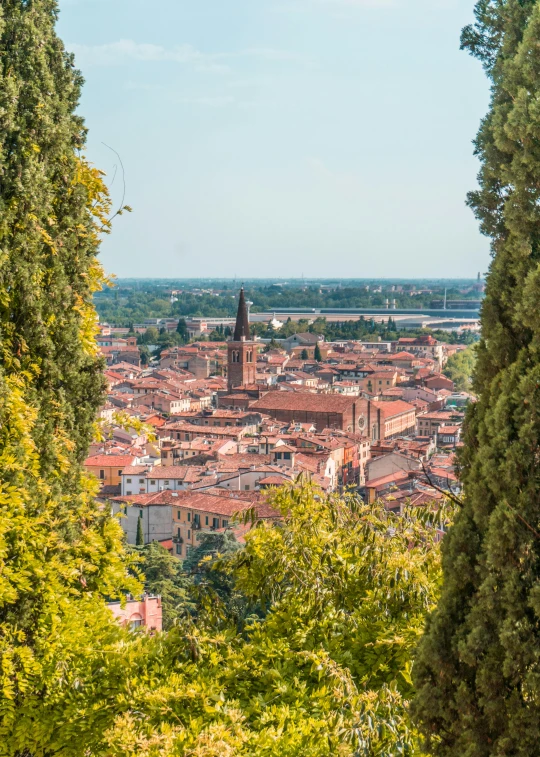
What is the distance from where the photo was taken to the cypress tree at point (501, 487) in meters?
2.72

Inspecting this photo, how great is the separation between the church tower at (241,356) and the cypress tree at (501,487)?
153 feet

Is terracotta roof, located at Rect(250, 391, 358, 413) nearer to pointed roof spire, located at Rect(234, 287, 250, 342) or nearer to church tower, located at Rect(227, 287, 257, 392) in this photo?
church tower, located at Rect(227, 287, 257, 392)

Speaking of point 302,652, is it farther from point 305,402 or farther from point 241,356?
point 241,356

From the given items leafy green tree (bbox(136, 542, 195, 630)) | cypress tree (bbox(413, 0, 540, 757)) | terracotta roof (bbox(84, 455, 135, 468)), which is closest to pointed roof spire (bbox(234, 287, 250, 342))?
terracotta roof (bbox(84, 455, 135, 468))

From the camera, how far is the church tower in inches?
1976

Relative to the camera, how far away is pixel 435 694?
2965mm

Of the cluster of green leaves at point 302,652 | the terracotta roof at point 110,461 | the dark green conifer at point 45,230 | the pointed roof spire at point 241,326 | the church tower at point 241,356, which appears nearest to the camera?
the cluster of green leaves at point 302,652

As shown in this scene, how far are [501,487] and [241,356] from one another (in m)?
47.5

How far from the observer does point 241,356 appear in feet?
165

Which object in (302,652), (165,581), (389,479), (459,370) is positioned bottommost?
(389,479)

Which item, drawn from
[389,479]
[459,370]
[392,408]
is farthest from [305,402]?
[459,370]

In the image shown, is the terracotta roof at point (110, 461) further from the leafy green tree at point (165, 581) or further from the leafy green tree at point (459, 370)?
the leafy green tree at point (459, 370)

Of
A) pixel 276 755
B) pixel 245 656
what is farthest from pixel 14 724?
pixel 276 755

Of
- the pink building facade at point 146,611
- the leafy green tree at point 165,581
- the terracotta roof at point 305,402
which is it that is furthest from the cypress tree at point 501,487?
the terracotta roof at point 305,402
